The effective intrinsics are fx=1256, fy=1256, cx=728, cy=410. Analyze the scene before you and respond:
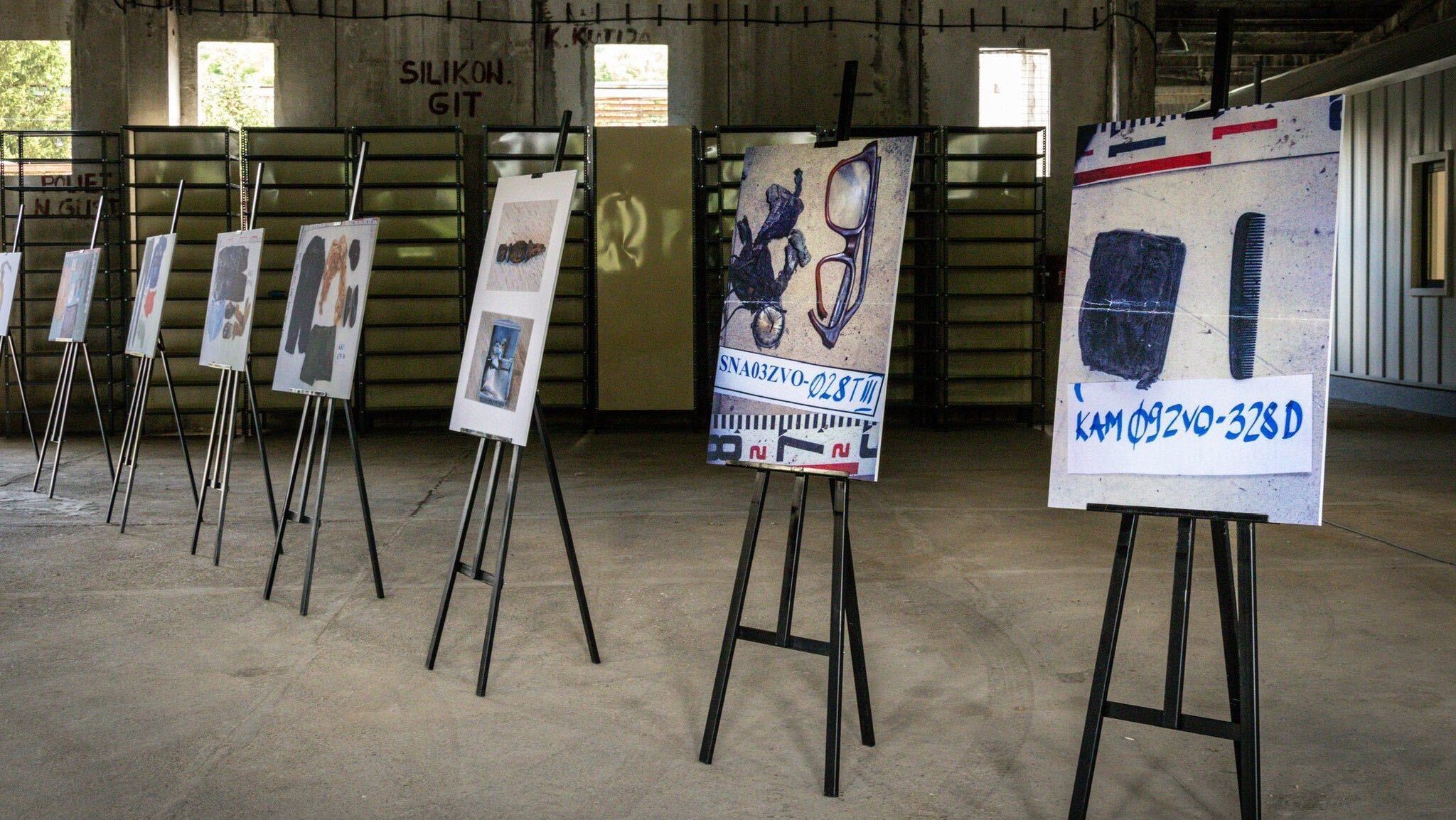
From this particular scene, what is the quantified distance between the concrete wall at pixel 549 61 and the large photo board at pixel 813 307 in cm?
754

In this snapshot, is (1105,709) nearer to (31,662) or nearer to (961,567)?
(961,567)

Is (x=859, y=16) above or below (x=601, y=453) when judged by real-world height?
above

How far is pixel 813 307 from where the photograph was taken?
117 inches

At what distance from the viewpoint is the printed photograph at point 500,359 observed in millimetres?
3602

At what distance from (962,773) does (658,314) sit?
7554mm

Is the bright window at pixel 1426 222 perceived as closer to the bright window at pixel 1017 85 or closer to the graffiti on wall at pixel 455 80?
the bright window at pixel 1017 85

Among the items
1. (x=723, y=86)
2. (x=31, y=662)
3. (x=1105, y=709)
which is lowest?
(x=31, y=662)

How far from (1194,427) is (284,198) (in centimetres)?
887

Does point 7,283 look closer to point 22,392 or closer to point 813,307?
point 22,392

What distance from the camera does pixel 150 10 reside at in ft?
32.6

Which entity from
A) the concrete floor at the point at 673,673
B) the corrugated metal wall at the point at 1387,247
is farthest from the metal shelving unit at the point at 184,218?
the corrugated metal wall at the point at 1387,247

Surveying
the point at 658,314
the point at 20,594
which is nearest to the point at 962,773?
the point at 20,594

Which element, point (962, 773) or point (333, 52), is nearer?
point (962, 773)

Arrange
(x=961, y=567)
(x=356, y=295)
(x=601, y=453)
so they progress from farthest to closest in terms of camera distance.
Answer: (x=601, y=453) < (x=961, y=567) < (x=356, y=295)
